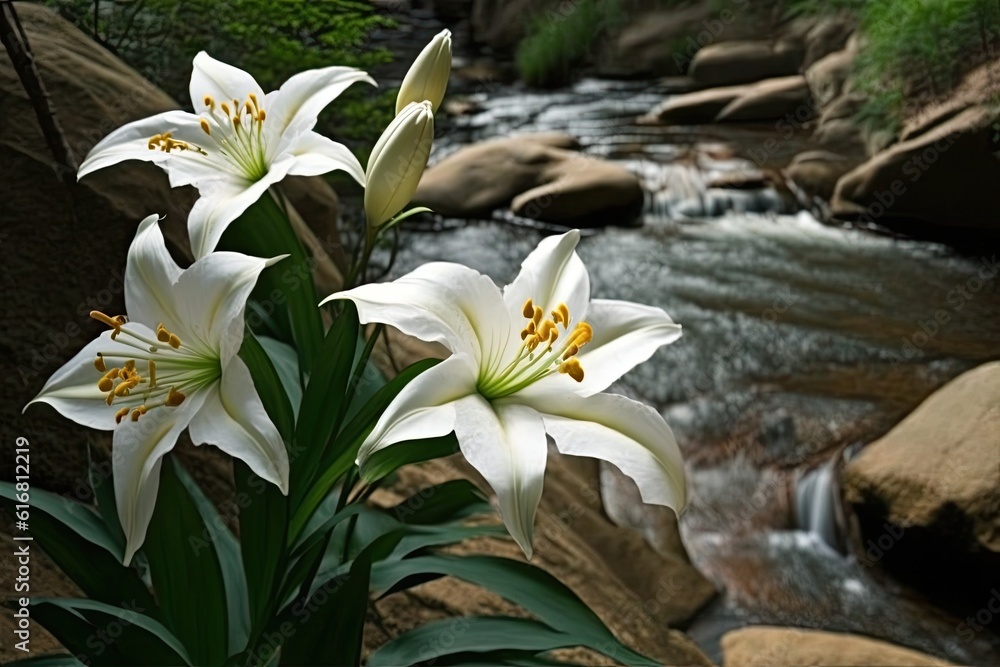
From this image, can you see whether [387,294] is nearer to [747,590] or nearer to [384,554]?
[384,554]

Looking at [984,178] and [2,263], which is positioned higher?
[2,263]

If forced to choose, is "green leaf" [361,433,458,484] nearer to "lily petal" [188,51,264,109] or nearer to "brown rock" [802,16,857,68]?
"lily petal" [188,51,264,109]

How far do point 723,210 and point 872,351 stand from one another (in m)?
0.93

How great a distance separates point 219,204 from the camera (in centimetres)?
59

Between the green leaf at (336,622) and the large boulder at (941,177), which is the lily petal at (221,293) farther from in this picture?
the large boulder at (941,177)

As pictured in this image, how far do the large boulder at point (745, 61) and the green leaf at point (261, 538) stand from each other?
134 inches

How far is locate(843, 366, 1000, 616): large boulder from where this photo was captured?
4.84 feet

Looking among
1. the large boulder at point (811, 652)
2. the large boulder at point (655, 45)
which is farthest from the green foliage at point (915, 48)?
the large boulder at point (811, 652)

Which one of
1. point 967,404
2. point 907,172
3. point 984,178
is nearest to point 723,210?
point 907,172

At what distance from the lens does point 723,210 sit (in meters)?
3.05

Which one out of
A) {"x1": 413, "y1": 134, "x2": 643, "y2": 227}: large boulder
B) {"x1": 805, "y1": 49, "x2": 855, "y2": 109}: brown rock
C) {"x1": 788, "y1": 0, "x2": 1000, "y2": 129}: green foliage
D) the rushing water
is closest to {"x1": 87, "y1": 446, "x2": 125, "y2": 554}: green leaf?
the rushing water

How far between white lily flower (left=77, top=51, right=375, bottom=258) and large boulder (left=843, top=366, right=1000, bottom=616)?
1.33 meters

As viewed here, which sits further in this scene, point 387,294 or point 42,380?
point 42,380

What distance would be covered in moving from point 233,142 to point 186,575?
13.2 inches
